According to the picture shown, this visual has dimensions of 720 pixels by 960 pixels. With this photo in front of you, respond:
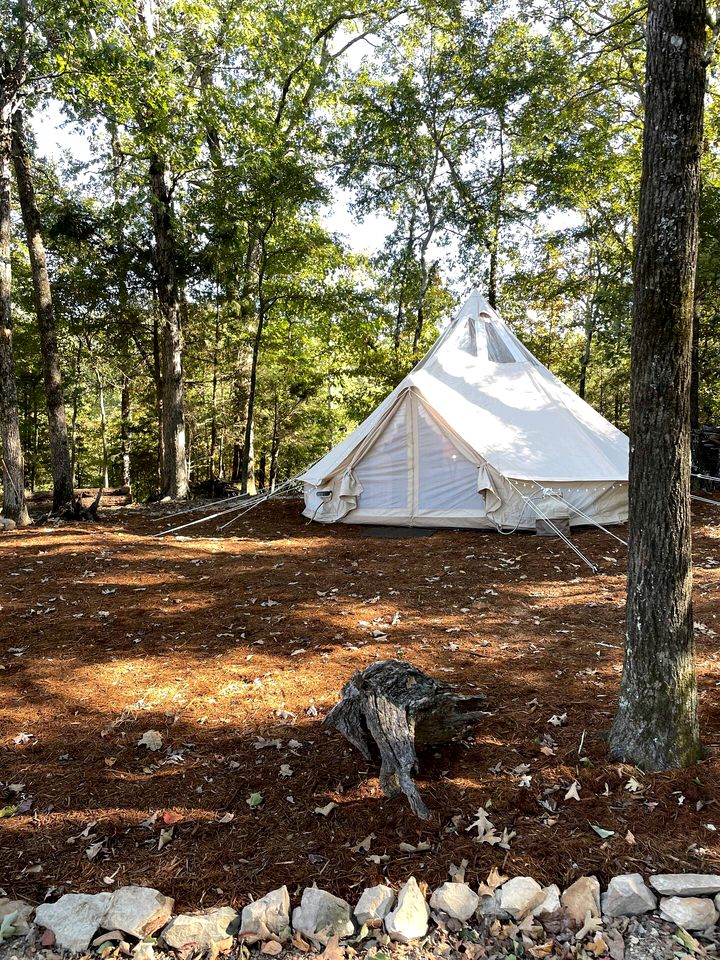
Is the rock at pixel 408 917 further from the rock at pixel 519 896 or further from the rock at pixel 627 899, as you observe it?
the rock at pixel 627 899

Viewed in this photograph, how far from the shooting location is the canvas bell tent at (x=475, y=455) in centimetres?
813

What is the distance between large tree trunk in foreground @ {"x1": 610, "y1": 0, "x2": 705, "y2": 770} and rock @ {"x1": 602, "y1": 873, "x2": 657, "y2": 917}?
2.36 feet

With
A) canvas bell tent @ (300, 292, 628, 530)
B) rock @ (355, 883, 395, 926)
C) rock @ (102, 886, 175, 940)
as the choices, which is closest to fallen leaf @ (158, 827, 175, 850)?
rock @ (102, 886, 175, 940)

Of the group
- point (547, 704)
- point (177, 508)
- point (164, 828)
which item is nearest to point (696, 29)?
point (547, 704)

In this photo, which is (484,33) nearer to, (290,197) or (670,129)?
(290,197)

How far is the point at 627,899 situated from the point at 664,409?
1809 mm

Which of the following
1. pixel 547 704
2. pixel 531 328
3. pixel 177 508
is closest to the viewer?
pixel 547 704

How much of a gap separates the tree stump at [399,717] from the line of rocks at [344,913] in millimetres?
492

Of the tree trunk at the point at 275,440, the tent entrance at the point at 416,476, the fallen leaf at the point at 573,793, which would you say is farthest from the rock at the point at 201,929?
the tree trunk at the point at 275,440

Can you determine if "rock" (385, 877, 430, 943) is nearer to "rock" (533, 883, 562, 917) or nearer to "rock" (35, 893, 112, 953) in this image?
"rock" (533, 883, 562, 917)

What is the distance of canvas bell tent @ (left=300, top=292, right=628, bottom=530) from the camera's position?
813 cm

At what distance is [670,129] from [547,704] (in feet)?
9.26

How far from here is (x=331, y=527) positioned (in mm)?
9125

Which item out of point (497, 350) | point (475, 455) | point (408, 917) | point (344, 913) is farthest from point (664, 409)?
point (497, 350)
